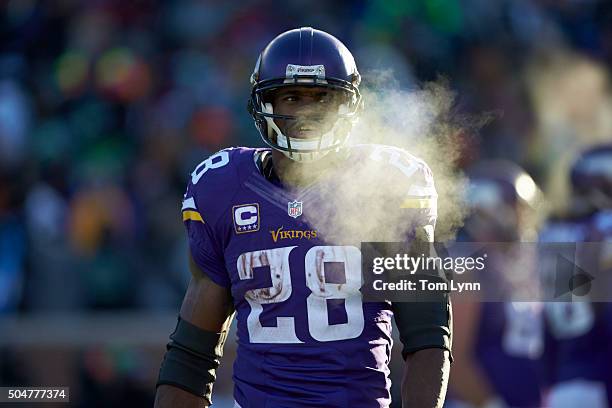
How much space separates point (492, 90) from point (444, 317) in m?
4.52

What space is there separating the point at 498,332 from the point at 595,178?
0.99 meters

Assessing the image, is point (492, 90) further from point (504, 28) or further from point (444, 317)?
point (444, 317)

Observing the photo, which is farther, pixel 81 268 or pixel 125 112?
pixel 125 112

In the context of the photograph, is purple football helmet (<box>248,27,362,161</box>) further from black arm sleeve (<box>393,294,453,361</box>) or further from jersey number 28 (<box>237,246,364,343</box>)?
black arm sleeve (<box>393,294,453,361</box>)

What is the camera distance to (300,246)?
3244 mm

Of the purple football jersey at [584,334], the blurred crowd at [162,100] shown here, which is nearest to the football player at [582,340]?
the purple football jersey at [584,334]

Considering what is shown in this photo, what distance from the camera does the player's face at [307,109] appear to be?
3.35m

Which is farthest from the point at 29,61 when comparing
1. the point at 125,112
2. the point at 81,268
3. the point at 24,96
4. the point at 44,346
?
the point at 44,346

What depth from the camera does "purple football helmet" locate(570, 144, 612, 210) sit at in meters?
6.00

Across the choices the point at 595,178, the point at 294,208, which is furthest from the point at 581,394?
the point at 294,208

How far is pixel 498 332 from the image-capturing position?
6.13 metres

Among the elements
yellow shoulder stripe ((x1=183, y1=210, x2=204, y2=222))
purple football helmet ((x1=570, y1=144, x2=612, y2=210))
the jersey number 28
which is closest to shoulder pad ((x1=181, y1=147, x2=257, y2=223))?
yellow shoulder stripe ((x1=183, y1=210, x2=204, y2=222))

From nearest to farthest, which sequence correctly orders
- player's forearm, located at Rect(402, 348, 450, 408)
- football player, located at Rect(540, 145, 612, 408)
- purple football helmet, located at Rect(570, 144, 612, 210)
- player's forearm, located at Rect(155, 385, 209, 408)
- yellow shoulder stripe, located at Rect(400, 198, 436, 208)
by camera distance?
player's forearm, located at Rect(402, 348, 450, 408)
yellow shoulder stripe, located at Rect(400, 198, 436, 208)
player's forearm, located at Rect(155, 385, 209, 408)
football player, located at Rect(540, 145, 612, 408)
purple football helmet, located at Rect(570, 144, 612, 210)

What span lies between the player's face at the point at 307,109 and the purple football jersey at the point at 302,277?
0.14m
